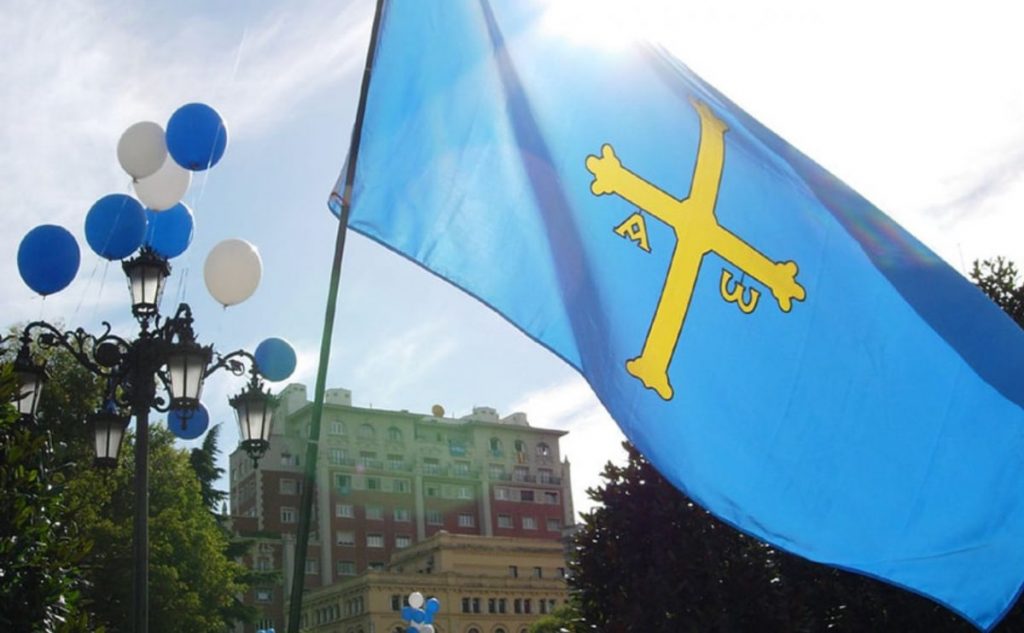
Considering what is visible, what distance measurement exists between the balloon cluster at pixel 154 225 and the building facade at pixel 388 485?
69950 mm

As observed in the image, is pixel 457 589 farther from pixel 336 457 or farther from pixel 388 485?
pixel 336 457

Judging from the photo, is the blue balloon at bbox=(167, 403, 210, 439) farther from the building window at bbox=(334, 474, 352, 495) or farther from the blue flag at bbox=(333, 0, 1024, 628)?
the building window at bbox=(334, 474, 352, 495)

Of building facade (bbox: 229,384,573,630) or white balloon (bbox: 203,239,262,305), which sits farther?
building facade (bbox: 229,384,573,630)

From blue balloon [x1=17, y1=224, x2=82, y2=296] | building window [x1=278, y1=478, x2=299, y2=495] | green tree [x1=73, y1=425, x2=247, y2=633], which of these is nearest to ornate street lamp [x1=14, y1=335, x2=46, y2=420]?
blue balloon [x1=17, y1=224, x2=82, y2=296]

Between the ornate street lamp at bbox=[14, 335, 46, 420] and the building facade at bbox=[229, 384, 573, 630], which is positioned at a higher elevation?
the building facade at bbox=[229, 384, 573, 630]

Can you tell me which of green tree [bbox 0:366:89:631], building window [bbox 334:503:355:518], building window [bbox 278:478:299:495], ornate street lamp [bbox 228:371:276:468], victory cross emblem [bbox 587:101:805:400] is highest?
building window [bbox 278:478:299:495]

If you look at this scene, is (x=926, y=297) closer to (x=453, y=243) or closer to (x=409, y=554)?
(x=453, y=243)

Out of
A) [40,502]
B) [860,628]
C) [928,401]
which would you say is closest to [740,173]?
[928,401]

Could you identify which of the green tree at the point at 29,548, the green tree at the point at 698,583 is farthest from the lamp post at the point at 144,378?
the green tree at the point at 698,583

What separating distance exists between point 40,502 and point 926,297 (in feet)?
13.6

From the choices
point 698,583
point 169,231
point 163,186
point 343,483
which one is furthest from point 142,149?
point 343,483

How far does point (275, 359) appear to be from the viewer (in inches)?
449

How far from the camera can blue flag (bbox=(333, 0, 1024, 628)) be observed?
5129 mm

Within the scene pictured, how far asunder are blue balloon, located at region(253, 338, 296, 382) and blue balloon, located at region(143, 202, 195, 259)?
4.06ft
